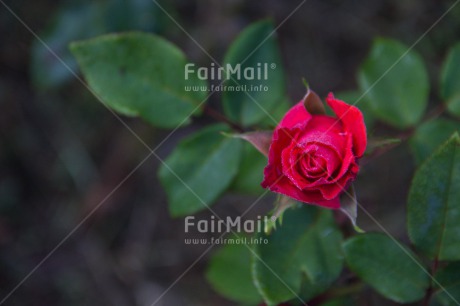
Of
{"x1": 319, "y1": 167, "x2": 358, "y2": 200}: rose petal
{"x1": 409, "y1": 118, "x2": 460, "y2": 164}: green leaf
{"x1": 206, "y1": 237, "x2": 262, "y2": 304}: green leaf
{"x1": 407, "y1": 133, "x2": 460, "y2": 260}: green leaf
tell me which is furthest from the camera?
{"x1": 206, "y1": 237, "x2": 262, "y2": 304}: green leaf

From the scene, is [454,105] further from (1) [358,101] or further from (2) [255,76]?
(2) [255,76]

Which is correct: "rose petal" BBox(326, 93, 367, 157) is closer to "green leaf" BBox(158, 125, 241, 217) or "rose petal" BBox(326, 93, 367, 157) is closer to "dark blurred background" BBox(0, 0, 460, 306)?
"green leaf" BBox(158, 125, 241, 217)

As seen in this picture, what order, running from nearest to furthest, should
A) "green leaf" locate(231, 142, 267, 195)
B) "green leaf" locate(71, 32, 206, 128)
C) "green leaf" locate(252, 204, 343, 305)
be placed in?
1. "green leaf" locate(252, 204, 343, 305)
2. "green leaf" locate(71, 32, 206, 128)
3. "green leaf" locate(231, 142, 267, 195)

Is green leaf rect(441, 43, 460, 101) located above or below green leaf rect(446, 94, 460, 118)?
above

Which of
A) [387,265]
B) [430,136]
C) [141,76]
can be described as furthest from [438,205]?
[141,76]

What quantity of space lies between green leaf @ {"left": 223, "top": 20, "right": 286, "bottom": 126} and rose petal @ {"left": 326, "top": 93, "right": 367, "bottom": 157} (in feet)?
1.52

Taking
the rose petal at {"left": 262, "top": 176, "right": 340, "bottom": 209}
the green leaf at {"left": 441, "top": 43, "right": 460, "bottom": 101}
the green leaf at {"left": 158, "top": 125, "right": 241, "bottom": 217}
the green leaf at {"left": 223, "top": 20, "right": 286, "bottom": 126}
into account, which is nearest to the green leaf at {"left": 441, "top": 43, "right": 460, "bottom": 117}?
the green leaf at {"left": 441, "top": 43, "right": 460, "bottom": 101}

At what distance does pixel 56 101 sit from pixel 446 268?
1.63 meters

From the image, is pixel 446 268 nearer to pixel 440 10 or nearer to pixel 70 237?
pixel 440 10

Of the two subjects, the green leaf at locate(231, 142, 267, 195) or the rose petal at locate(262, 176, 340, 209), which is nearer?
the rose petal at locate(262, 176, 340, 209)

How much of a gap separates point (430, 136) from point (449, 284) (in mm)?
423

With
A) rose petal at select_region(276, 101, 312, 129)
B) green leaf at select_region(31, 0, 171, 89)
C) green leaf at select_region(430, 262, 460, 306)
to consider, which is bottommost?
green leaf at select_region(430, 262, 460, 306)

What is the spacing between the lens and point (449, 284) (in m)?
1.08

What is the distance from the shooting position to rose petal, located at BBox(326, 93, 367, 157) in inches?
34.7
